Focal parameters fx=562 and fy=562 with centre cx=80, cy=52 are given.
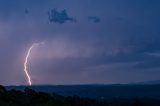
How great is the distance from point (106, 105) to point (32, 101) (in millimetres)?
47311

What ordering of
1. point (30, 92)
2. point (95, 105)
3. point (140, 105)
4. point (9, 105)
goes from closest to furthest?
point (9, 105) → point (30, 92) → point (140, 105) → point (95, 105)

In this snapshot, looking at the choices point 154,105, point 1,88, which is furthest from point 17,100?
point 154,105

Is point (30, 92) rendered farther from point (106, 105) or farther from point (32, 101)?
point (106, 105)

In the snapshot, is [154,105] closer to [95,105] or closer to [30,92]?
[95,105]

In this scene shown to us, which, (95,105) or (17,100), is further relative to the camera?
Result: (95,105)

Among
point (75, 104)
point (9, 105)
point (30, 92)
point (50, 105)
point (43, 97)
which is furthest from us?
point (75, 104)

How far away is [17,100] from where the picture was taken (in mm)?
78812

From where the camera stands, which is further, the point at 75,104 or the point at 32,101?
the point at 75,104

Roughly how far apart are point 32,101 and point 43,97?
14.2 feet

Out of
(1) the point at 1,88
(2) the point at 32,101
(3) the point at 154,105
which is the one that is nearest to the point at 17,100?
(2) the point at 32,101

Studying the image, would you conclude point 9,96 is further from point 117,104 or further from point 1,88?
point 117,104

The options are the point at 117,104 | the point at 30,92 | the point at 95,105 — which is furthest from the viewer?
the point at 117,104

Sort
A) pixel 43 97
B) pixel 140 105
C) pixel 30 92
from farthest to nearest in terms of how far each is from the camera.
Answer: pixel 140 105
pixel 30 92
pixel 43 97

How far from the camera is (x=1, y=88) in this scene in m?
89.5
